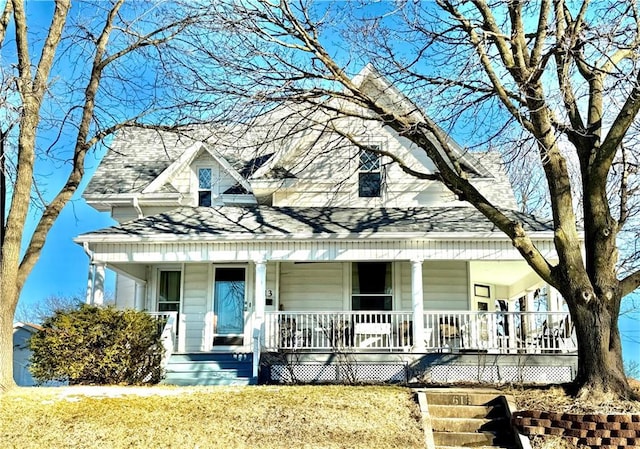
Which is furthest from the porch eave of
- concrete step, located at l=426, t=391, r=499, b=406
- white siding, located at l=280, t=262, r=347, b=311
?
concrete step, located at l=426, t=391, r=499, b=406

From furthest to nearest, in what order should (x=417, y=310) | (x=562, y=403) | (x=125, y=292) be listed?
1. (x=125, y=292)
2. (x=417, y=310)
3. (x=562, y=403)

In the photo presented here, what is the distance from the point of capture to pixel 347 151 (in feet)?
56.0

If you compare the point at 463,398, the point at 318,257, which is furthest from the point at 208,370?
the point at 463,398

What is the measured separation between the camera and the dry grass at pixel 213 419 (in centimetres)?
796

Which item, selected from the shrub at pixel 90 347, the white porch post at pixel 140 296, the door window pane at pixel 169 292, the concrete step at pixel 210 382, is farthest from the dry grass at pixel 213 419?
the white porch post at pixel 140 296

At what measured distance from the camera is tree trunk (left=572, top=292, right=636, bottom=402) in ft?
29.3

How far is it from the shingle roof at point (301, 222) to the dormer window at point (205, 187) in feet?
3.91

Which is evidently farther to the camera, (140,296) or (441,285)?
(140,296)

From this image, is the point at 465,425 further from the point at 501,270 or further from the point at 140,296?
the point at 140,296

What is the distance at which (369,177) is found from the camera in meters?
16.7

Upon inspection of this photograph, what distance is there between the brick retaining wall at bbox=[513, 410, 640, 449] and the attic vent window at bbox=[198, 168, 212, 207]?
11.2m

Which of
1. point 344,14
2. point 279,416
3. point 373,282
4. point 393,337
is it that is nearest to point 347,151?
point 373,282

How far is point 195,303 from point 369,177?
5.29m

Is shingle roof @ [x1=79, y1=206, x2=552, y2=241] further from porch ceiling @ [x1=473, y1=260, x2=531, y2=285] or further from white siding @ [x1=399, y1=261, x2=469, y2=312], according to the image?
white siding @ [x1=399, y1=261, x2=469, y2=312]
